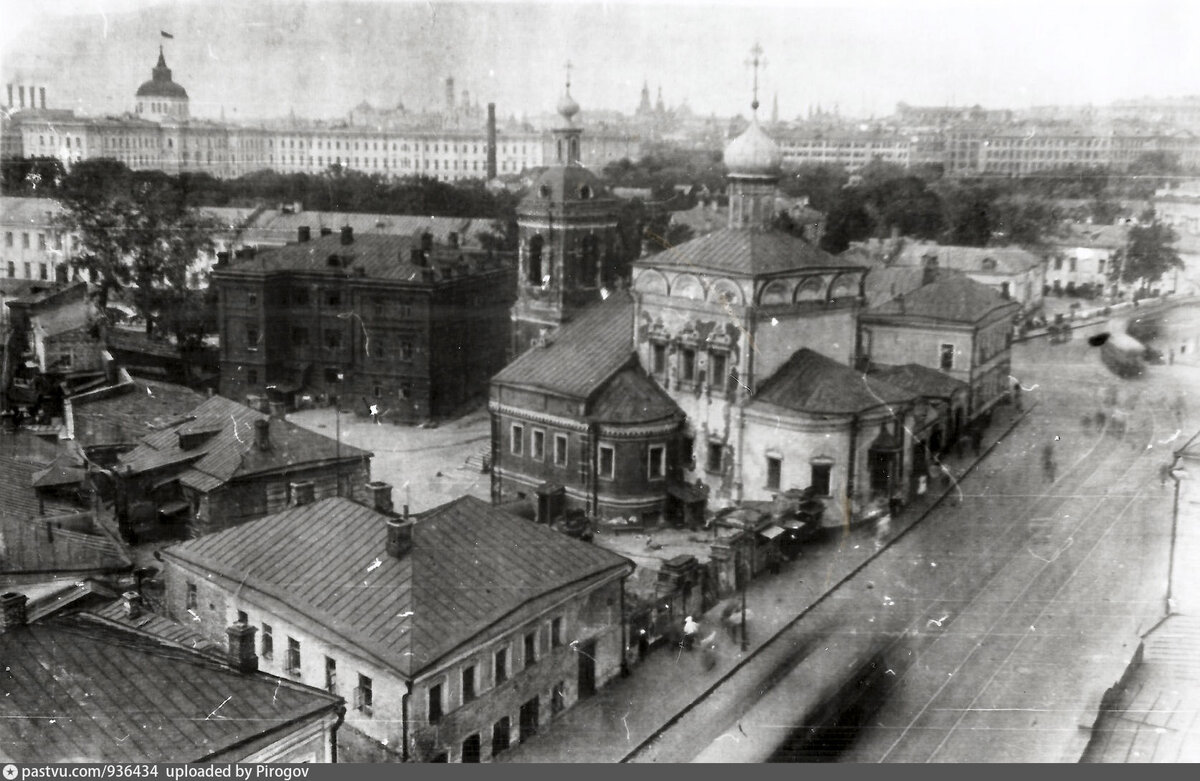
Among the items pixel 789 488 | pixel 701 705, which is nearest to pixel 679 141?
pixel 789 488

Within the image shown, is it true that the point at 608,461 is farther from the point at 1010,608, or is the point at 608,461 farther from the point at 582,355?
the point at 1010,608

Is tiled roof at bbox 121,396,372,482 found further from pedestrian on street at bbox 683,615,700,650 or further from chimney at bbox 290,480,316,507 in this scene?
pedestrian on street at bbox 683,615,700,650

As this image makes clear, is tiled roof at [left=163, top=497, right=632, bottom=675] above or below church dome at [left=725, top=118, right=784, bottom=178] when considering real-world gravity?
below

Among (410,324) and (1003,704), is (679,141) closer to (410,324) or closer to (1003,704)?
(410,324)

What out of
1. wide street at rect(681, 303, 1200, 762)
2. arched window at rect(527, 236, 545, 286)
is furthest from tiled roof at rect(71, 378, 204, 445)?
wide street at rect(681, 303, 1200, 762)

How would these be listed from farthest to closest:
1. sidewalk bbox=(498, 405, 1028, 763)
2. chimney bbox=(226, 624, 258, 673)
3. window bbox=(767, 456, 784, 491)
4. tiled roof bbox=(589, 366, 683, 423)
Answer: tiled roof bbox=(589, 366, 683, 423) < window bbox=(767, 456, 784, 491) < sidewalk bbox=(498, 405, 1028, 763) < chimney bbox=(226, 624, 258, 673)

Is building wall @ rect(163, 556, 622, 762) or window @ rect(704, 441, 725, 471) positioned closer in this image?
building wall @ rect(163, 556, 622, 762)
